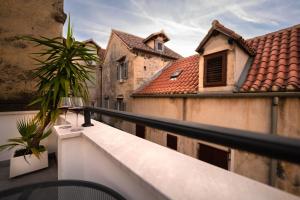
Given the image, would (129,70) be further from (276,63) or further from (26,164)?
(26,164)

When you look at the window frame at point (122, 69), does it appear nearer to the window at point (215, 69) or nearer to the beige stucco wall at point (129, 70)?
Result: the beige stucco wall at point (129, 70)

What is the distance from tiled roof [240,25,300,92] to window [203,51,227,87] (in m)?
0.75

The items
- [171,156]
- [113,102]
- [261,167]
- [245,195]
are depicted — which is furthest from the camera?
[113,102]

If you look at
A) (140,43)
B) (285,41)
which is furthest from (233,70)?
(140,43)

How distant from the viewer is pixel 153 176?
2.59 feet

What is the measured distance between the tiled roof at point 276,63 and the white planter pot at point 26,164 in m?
5.11

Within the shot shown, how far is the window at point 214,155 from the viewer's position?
4.81 m

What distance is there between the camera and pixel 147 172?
830 mm

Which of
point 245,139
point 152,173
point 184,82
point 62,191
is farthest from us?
point 184,82

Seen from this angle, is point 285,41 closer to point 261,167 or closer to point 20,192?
point 261,167

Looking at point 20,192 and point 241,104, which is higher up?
point 241,104

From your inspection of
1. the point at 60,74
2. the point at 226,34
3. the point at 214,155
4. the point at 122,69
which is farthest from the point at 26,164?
the point at 122,69

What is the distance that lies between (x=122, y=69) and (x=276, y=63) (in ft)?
26.8

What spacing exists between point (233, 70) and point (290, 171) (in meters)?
2.99
